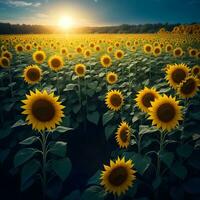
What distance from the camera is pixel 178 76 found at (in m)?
4.48

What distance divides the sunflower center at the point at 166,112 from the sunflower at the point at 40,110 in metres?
1.18

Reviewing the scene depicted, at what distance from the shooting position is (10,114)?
5.90 meters

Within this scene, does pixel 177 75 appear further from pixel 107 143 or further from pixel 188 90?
pixel 107 143

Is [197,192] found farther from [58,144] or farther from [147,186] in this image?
[58,144]

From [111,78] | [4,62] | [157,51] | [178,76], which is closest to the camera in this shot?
[178,76]

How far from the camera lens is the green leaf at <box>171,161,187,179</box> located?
3.21m

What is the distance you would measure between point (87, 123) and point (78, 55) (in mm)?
3646

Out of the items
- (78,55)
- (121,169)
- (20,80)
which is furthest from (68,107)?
(78,55)

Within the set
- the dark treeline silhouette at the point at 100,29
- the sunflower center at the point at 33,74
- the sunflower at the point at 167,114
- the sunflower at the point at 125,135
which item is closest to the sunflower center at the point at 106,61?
the sunflower center at the point at 33,74

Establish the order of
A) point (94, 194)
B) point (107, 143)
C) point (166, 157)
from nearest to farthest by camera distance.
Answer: point (94, 194), point (166, 157), point (107, 143)

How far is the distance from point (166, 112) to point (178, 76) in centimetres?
144

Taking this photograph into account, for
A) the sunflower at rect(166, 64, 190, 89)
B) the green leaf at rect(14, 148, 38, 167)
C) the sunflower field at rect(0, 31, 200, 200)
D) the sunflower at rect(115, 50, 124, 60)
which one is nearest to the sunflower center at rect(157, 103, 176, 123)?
the sunflower field at rect(0, 31, 200, 200)

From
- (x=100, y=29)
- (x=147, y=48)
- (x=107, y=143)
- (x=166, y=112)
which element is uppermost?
(x=166, y=112)

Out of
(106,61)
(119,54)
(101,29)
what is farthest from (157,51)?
(101,29)
